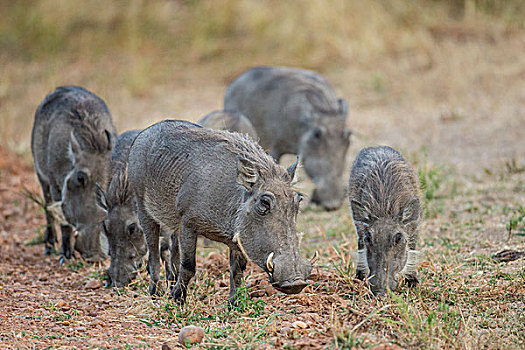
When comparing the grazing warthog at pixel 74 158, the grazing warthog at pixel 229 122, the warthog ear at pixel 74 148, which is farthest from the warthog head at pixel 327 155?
the warthog ear at pixel 74 148

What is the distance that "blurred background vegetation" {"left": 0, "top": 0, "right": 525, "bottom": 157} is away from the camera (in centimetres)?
1468

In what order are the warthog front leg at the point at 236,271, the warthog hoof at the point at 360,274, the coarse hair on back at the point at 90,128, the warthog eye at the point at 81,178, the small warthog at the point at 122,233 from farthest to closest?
1. the coarse hair on back at the point at 90,128
2. the warthog eye at the point at 81,178
3. the small warthog at the point at 122,233
4. the warthog hoof at the point at 360,274
5. the warthog front leg at the point at 236,271

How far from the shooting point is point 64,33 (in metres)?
16.4

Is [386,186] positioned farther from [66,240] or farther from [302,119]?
[302,119]

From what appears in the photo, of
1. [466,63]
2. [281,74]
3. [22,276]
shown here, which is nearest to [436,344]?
[22,276]

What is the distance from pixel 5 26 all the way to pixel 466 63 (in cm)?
1034

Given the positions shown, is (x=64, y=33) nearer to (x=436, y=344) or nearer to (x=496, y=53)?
(x=496, y=53)

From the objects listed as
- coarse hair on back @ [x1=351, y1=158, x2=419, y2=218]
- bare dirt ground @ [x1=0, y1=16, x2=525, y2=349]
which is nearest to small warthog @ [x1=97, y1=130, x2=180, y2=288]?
bare dirt ground @ [x1=0, y1=16, x2=525, y2=349]

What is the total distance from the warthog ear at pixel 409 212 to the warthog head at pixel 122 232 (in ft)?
6.23

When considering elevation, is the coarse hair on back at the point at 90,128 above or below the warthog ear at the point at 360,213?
above

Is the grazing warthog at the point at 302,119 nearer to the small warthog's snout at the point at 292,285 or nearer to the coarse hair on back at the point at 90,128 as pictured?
the coarse hair on back at the point at 90,128

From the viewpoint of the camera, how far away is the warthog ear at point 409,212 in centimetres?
464

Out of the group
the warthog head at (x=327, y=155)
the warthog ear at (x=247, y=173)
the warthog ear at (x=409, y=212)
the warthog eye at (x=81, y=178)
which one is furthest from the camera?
the warthog head at (x=327, y=155)

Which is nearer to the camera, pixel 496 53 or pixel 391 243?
pixel 391 243
